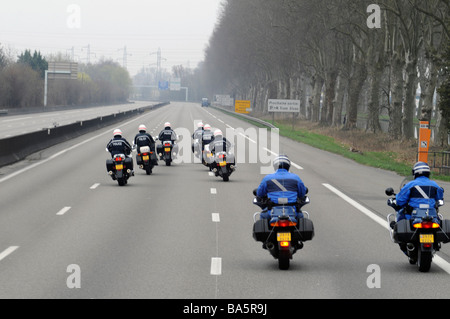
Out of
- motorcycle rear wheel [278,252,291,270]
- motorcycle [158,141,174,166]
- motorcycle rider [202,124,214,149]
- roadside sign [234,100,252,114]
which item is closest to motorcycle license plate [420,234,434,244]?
motorcycle rear wheel [278,252,291,270]

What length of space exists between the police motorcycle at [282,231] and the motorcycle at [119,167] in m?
11.3

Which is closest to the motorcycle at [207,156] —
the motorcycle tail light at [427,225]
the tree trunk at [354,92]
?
the motorcycle tail light at [427,225]

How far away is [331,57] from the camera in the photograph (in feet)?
205

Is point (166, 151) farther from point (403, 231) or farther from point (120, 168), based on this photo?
point (403, 231)

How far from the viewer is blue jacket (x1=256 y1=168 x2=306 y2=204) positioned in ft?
35.8

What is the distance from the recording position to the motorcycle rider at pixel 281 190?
10.9 m

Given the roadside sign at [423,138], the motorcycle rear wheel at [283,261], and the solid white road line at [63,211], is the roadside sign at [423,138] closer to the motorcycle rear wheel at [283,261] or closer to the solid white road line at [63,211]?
the solid white road line at [63,211]

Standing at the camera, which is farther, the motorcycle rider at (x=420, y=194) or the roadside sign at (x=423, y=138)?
the roadside sign at (x=423, y=138)

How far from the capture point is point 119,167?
21656 millimetres

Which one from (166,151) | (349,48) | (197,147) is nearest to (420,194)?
(197,147)

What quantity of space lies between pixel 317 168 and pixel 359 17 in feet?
68.5

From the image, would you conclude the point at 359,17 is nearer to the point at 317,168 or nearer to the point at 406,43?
the point at 406,43

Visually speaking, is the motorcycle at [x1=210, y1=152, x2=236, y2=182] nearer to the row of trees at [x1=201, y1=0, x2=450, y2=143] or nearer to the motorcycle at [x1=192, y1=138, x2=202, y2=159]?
the motorcycle at [x1=192, y1=138, x2=202, y2=159]
